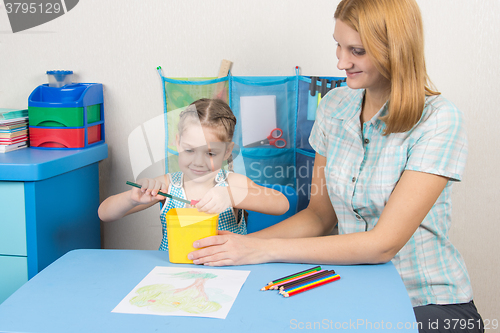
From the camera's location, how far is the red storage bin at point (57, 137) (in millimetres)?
1640

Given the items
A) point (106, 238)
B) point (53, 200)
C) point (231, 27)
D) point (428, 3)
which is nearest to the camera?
point (53, 200)

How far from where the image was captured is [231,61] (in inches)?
68.1

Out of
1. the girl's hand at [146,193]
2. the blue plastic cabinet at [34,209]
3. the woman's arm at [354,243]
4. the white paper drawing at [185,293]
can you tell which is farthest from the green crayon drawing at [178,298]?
Answer: the blue plastic cabinet at [34,209]

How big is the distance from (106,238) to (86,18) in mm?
954

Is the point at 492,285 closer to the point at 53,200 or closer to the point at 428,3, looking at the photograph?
the point at 428,3

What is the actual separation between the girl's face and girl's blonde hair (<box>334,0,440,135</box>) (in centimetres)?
51

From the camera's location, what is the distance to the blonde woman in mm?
988

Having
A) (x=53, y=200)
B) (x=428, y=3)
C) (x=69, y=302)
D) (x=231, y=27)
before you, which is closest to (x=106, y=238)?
(x=53, y=200)

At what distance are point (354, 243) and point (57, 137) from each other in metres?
1.21

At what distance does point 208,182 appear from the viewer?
138 centimetres

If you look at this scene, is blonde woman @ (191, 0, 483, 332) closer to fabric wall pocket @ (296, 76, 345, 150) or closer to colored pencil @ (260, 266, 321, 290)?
colored pencil @ (260, 266, 321, 290)

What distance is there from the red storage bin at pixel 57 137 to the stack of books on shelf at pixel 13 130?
3 centimetres

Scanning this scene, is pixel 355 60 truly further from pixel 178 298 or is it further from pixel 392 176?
pixel 178 298

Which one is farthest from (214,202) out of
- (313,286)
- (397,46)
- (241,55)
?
(241,55)
